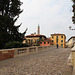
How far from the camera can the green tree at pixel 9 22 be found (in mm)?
15102

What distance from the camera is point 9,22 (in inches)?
624

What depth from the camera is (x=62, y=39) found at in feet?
192

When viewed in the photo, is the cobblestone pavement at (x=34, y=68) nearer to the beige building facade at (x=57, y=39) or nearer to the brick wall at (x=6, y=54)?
the brick wall at (x=6, y=54)

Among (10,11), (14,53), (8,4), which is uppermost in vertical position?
(8,4)

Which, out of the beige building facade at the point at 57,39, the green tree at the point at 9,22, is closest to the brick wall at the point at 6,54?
the green tree at the point at 9,22

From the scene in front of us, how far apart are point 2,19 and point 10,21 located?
1489 mm

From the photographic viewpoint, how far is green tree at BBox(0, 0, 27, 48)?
15.1 meters

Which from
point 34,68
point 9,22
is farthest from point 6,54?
point 9,22

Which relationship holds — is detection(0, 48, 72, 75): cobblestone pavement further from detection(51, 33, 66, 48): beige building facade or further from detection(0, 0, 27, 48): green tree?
detection(51, 33, 66, 48): beige building facade

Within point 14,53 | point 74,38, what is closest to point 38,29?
point 74,38

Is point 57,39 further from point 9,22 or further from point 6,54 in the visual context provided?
point 6,54

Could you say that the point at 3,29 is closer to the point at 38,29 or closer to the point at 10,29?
the point at 10,29

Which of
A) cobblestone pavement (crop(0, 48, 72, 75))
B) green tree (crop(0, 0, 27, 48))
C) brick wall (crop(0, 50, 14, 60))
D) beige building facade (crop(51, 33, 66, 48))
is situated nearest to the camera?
cobblestone pavement (crop(0, 48, 72, 75))

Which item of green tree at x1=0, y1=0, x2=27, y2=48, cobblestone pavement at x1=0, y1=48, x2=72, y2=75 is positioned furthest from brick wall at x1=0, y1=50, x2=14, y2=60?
green tree at x1=0, y1=0, x2=27, y2=48
